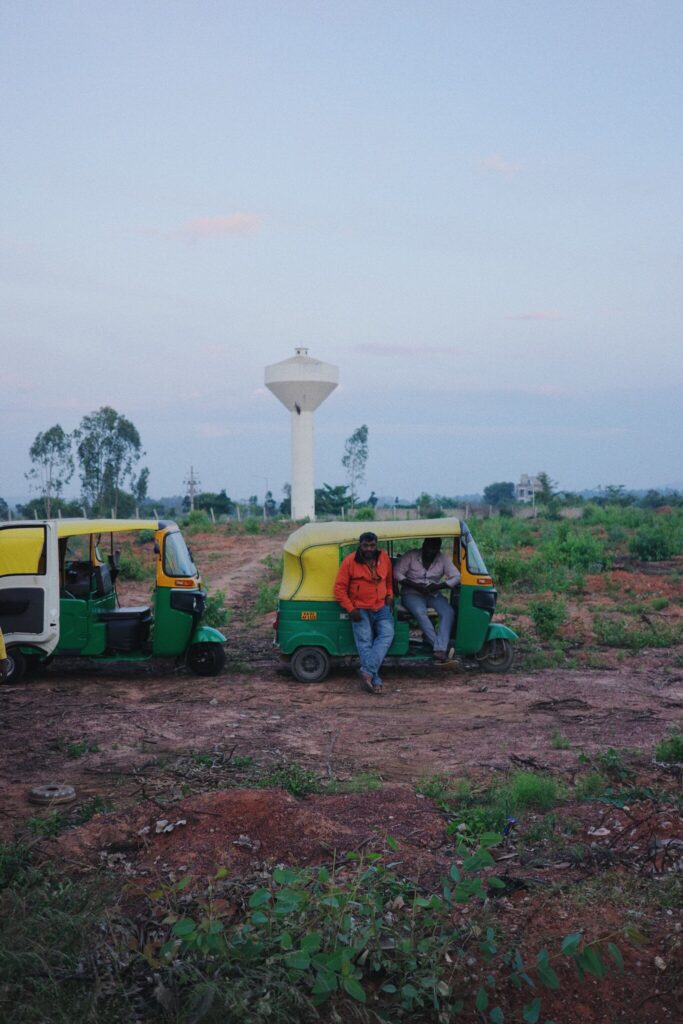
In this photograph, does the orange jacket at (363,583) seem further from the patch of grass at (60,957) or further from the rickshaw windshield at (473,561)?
the patch of grass at (60,957)

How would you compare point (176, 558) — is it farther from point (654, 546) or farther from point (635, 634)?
point (654, 546)

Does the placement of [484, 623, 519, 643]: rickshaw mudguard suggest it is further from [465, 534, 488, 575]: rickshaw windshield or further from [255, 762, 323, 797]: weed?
[255, 762, 323, 797]: weed

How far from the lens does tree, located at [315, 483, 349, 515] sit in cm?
4947

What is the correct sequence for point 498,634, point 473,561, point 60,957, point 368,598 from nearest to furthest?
point 60,957 < point 368,598 < point 473,561 < point 498,634

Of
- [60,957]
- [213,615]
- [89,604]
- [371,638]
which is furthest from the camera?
[213,615]

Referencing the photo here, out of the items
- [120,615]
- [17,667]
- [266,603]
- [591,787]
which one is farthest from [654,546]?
[591,787]

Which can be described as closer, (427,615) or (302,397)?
(427,615)

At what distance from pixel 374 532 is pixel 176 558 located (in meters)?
2.35

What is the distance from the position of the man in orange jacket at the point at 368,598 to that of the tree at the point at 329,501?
3812 cm

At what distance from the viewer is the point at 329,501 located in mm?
49656

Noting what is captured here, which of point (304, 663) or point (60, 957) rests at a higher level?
point (304, 663)

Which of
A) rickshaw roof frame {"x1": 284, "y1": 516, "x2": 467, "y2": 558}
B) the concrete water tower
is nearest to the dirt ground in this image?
rickshaw roof frame {"x1": 284, "y1": 516, "x2": 467, "y2": 558}

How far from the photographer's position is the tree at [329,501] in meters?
49.5


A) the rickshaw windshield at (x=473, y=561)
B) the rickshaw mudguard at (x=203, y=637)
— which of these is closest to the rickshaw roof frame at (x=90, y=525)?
the rickshaw mudguard at (x=203, y=637)
